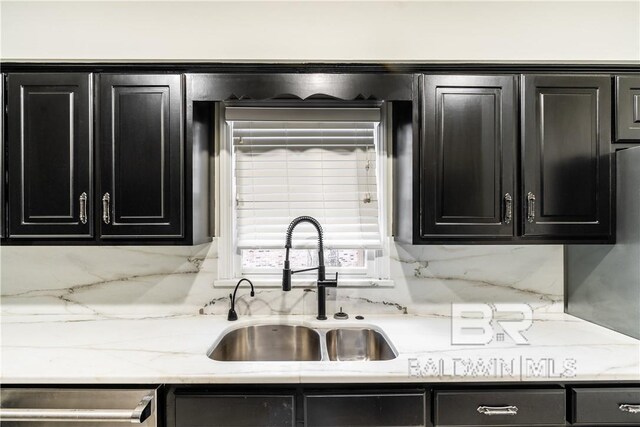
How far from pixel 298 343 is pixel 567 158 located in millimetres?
1563

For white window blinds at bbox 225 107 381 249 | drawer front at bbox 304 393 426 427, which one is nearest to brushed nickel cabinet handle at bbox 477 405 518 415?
drawer front at bbox 304 393 426 427

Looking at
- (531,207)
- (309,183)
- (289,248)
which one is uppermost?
(309,183)

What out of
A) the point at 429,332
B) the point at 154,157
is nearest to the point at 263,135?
the point at 154,157

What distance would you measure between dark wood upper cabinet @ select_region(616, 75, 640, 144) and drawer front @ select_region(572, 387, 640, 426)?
107 cm

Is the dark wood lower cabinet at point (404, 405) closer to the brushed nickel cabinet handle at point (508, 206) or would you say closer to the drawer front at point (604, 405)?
the drawer front at point (604, 405)

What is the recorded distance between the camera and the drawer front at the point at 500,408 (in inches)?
51.9

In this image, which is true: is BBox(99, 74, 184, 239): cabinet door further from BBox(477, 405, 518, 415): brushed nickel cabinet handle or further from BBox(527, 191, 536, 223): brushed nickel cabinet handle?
BBox(527, 191, 536, 223): brushed nickel cabinet handle

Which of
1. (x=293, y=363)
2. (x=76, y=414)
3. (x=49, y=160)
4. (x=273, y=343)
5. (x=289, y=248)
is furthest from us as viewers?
(x=273, y=343)

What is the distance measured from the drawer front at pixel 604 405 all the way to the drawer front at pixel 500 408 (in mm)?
57

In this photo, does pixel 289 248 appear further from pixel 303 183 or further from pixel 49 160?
pixel 49 160

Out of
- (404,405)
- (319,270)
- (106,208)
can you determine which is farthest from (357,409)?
(106,208)

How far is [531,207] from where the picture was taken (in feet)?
5.41

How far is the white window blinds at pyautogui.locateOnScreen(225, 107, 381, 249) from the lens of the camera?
201 cm
